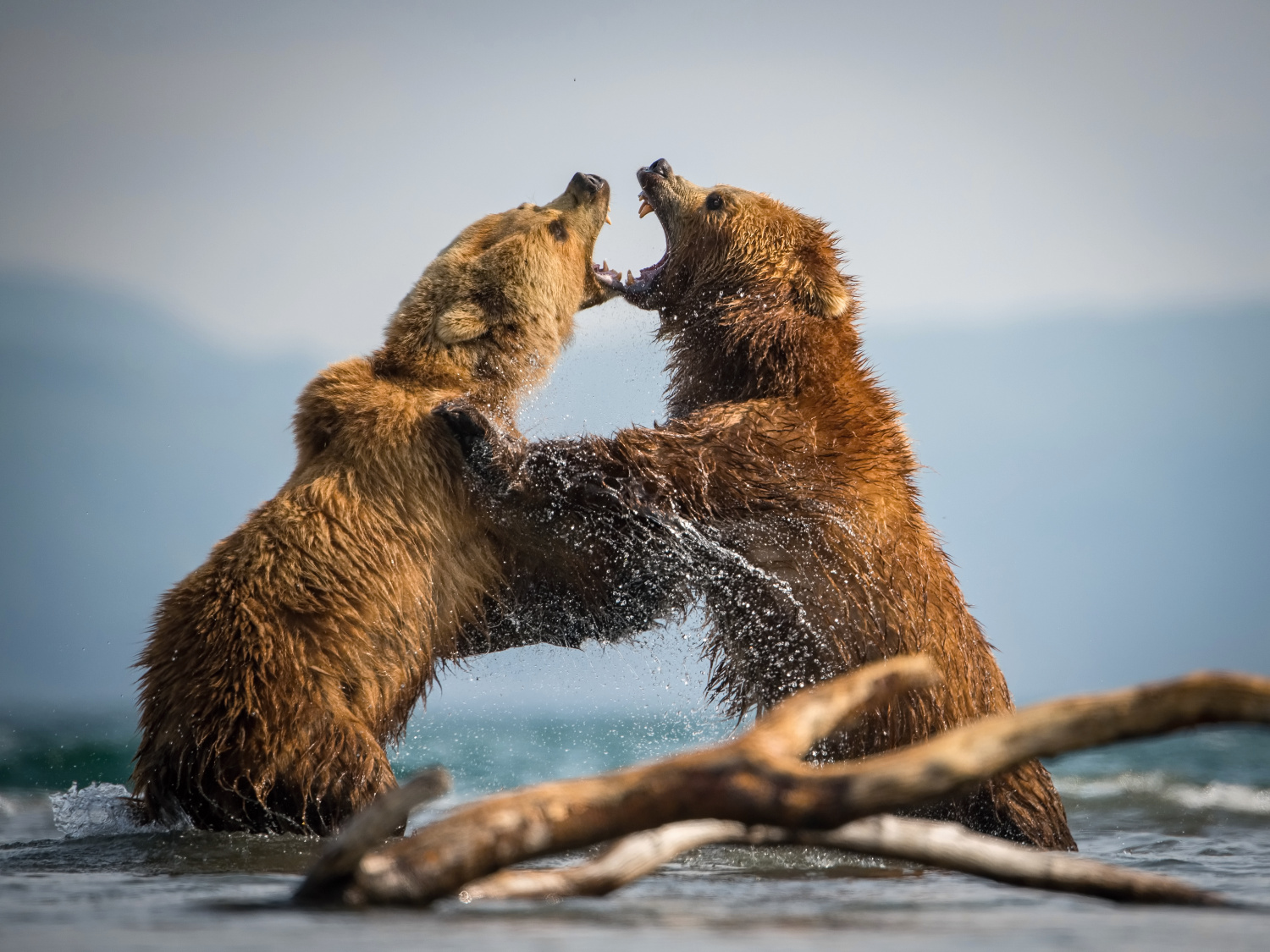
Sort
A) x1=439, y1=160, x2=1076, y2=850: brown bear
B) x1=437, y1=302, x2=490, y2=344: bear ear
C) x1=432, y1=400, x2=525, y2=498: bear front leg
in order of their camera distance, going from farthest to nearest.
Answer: x1=437, y1=302, x2=490, y2=344: bear ear
x1=439, y1=160, x2=1076, y2=850: brown bear
x1=432, y1=400, x2=525, y2=498: bear front leg

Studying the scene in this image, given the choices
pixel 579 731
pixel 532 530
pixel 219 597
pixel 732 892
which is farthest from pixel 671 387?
pixel 579 731

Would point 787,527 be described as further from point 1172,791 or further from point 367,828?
point 1172,791

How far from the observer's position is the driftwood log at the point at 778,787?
270 centimetres

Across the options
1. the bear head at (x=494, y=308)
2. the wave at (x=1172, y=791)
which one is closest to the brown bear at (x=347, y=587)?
the bear head at (x=494, y=308)

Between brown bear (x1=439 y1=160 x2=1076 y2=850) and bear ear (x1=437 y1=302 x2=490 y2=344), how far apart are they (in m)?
0.58

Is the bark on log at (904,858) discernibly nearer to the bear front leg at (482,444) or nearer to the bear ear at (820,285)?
the bear front leg at (482,444)

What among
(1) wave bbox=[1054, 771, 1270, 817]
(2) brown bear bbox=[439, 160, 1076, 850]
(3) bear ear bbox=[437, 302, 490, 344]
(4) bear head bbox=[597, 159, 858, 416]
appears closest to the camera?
(2) brown bear bbox=[439, 160, 1076, 850]

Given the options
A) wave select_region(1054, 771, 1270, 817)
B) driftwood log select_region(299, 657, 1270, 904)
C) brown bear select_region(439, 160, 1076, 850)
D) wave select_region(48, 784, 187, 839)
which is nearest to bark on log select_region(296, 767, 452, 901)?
driftwood log select_region(299, 657, 1270, 904)

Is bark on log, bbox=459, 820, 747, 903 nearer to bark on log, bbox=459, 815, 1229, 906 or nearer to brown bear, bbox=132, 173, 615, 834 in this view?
bark on log, bbox=459, 815, 1229, 906

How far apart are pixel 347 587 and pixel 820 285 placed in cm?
260

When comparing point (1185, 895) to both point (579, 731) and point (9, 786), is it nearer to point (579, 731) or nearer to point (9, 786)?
point (9, 786)

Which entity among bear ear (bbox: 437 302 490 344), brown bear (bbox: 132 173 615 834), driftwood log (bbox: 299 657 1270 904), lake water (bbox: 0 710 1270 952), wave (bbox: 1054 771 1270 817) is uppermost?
bear ear (bbox: 437 302 490 344)

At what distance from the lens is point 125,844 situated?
476cm

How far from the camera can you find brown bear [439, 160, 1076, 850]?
16.7 feet
